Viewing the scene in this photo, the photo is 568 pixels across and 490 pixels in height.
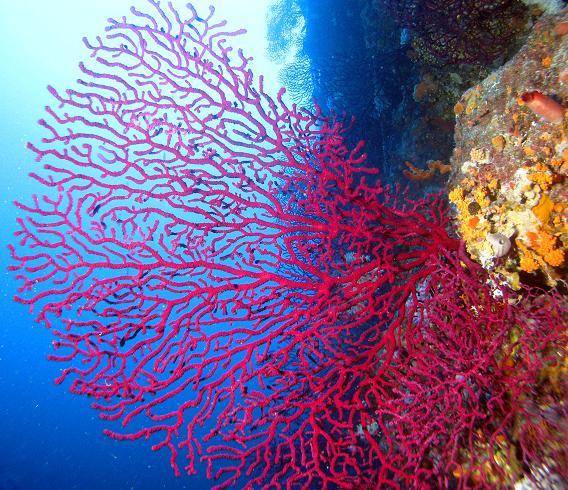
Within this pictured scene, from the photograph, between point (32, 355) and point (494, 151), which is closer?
point (494, 151)

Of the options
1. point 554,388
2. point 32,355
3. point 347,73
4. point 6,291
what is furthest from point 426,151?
point 6,291

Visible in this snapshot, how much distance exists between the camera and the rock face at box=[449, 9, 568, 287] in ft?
7.56

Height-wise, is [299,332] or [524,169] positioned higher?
[524,169]

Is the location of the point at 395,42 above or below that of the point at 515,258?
above

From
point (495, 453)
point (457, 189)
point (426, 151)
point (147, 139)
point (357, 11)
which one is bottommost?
point (495, 453)

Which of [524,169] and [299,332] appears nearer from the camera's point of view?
[524,169]

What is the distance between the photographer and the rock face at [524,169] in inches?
90.7

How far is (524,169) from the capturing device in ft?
8.05

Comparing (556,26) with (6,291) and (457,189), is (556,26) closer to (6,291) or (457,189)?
(457,189)

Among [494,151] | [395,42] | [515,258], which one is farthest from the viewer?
[395,42]

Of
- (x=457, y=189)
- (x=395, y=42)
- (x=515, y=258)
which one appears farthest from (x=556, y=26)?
(x=395, y=42)

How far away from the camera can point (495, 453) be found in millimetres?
2309

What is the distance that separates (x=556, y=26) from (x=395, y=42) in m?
4.37

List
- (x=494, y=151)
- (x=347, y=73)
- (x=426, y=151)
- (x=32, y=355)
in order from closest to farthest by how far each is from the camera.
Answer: (x=494, y=151)
(x=426, y=151)
(x=347, y=73)
(x=32, y=355)
